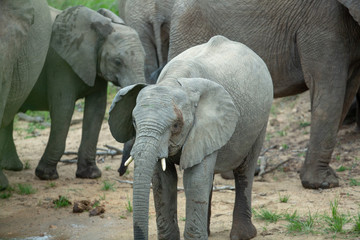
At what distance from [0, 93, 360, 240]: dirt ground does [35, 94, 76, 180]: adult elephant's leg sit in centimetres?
10

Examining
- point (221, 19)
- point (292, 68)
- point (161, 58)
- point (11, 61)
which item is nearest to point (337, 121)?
point (292, 68)

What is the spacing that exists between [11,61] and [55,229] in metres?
1.26

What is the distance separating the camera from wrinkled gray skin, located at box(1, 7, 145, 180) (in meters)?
6.73

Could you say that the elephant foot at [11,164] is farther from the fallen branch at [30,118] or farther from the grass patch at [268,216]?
the grass patch at [268,216]

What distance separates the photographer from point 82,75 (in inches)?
267

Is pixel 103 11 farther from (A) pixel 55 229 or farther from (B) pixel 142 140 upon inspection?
(B) pixel 142 140

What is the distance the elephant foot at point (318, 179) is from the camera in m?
6.13

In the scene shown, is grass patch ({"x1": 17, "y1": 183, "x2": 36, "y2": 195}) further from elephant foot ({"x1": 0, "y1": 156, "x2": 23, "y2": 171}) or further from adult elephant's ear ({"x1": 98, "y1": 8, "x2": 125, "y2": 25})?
adult elephant's ear ({"x1": 98, "y1": 8, "x2": 125, "y2": 25})

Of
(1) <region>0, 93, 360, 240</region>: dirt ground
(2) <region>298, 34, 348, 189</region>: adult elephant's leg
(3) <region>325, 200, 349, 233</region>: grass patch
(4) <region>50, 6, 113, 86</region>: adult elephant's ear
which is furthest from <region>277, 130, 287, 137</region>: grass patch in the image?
(3) <region>325, 200, 349, 233</region>: grass patch

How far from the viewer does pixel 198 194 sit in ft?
13.0

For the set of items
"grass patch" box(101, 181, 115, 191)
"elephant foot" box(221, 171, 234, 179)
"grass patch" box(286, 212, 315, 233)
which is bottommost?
"grass patch" box(101, 181, 115, 191)

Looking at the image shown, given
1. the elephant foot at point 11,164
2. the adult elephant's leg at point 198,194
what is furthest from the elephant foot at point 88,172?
the adult elephant's leg at point 198,194

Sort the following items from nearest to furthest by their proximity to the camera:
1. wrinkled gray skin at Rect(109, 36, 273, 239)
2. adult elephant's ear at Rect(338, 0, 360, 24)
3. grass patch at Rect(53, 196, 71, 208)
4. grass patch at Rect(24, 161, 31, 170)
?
wrinkled gray skin at Rect(109, 36, 273, 239), adult elephant's ear at Rect(338, 0, 360, 24), grass patch at Rect(53, 196, 71, 208), grass patch at Rect(24, 161, 31, 170)

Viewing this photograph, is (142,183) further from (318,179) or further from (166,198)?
(318,179)
